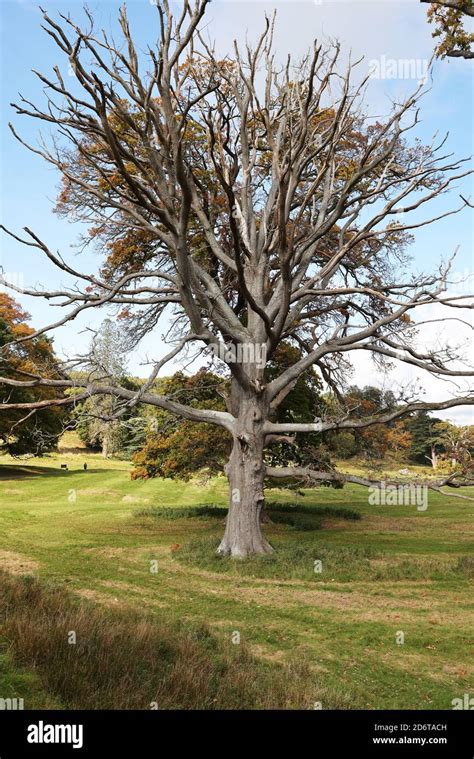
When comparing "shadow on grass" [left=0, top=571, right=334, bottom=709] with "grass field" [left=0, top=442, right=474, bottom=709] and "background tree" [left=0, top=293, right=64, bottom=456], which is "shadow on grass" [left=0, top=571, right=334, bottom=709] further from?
"background tree" [left=0, top=293, right=64, bottom=456]

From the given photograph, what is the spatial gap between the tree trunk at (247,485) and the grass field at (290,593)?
0.75 m

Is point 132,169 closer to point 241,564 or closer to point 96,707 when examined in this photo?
point 241,564

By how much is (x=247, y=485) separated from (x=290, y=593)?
4137 millimetres

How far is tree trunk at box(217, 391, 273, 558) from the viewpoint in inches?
612

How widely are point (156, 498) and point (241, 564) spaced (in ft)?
68.0

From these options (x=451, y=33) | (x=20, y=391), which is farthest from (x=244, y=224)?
(x=20, y=391)

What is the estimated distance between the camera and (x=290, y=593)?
12.2 m

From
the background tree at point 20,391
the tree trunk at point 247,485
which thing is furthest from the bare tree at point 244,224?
the background tree at point 20,391

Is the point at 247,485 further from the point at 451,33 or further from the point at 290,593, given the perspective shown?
the point at 451,33

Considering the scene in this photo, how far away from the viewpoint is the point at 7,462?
5312 cm

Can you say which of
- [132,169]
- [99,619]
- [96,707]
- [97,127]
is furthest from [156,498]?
[96,707]

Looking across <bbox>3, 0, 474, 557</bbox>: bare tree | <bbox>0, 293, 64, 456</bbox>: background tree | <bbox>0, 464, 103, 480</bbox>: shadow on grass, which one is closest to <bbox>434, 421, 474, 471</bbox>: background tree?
<bbox>3, 0, 474, 557</bbox>: bare tree
